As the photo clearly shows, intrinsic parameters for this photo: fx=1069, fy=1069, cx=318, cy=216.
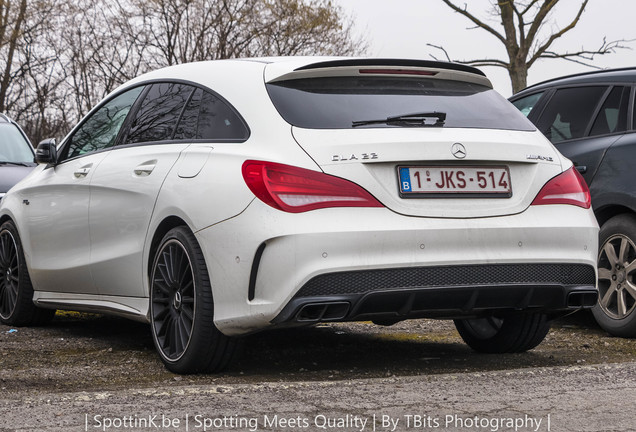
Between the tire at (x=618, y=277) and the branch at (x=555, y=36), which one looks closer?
the tire at (x=618, y=277)

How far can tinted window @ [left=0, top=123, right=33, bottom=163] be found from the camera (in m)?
11.8

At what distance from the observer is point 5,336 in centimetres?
708

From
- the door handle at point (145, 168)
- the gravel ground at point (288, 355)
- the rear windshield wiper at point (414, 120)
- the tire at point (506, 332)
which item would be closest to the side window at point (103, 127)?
the door handle at point (145, 168)

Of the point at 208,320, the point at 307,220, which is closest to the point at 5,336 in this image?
the point at 208,320

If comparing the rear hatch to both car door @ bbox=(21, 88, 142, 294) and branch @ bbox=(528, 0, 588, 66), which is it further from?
branch @ bbox=(528, 0, 588, 66)

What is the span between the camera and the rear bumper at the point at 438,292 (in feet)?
15.2

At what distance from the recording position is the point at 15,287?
755 cm

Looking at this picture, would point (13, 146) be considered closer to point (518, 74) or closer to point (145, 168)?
point (145, 168)

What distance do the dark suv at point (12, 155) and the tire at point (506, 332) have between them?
5671mm

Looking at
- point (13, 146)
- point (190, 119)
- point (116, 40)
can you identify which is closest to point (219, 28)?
point (116, 40)

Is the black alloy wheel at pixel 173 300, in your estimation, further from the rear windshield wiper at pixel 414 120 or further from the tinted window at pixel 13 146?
the tinted window at pixel 13 146

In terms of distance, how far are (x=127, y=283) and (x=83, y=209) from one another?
76 cm

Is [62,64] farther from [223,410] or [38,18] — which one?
[223,410]

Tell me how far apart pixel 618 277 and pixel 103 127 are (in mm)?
3458
